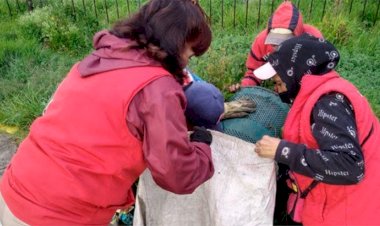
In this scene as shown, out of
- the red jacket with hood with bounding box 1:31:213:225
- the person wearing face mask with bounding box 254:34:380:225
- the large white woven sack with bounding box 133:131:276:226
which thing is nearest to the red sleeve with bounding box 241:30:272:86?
the person wearing face mask with bounding box 254:34:380:225

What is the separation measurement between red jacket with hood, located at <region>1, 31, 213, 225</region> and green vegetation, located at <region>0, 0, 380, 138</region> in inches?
69.2

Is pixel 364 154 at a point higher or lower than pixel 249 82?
higher

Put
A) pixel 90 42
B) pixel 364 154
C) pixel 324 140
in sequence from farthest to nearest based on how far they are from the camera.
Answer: pixel 90 42 → pixel 364 154 → pixel 324 140

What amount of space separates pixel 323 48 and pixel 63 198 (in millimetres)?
1295

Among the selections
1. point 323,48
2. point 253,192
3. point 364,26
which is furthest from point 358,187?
point 364,26

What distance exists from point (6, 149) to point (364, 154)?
8.40ft

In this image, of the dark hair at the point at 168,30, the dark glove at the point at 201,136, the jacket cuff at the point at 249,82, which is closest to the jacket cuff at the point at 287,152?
the dark glove at the point at 201,136

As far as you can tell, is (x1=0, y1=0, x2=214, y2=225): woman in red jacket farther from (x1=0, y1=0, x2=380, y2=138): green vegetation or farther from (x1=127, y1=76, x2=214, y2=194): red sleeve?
(x1=0, y1=0, x2=380, y2=138): green vegetation

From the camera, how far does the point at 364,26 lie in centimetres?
491

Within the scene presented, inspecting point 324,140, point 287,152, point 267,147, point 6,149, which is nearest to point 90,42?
point 6,149

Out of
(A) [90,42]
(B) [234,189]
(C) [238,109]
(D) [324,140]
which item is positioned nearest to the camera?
(D) [324,140]

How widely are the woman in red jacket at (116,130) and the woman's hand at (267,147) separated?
316mm

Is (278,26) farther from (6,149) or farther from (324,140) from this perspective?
(6,149)

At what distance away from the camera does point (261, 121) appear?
2.53 metres
